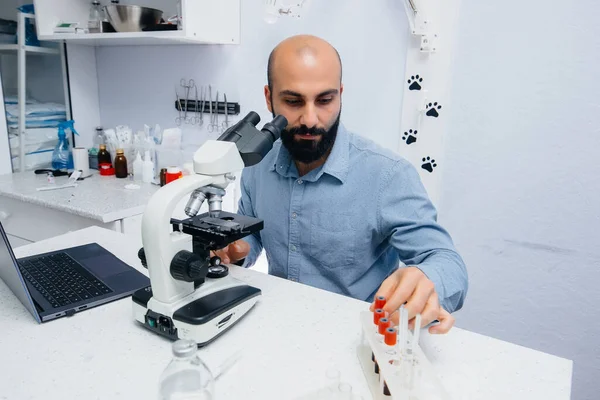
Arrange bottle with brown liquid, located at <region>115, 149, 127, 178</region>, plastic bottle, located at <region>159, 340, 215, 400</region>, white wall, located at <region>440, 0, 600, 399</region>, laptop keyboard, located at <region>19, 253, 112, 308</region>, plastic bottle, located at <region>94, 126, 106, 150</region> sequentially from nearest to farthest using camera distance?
plastic bottle, located at <region>159, 340, 215, 400</region>, laptop keyboard, located at <region>19, 253, 112, 308</region>, white wall, located at <region>440, 0, 600, 399</region>, bottle with brown liquid, located at <region>115, 149, 127, 178</region>, plastic bottle, located at <region>94, 126, 106, 150</region>

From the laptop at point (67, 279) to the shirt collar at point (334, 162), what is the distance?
Result: 0.52 m

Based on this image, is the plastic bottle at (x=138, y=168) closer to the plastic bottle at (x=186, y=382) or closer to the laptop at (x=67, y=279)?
the laptop at (x=67, y=279)

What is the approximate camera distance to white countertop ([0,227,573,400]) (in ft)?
2.33

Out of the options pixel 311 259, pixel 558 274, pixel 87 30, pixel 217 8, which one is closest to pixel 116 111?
pixel 87 30

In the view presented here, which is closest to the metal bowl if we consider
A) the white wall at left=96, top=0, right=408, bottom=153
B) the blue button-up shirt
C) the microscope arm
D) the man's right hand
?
the white wall at left=96, top=0, right=408, bottom=153

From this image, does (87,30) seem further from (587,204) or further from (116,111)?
(587,204)

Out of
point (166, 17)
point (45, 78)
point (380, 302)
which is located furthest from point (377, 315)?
point (45, 78)

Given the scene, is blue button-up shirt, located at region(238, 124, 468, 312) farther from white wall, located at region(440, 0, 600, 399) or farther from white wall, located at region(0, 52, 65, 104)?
white wall, located at region(0, 52, 65, 104)

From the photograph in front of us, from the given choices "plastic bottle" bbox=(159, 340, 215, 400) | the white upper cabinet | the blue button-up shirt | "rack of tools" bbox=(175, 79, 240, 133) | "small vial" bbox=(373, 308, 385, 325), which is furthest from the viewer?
"rack of tools" bbox=(175, 79, 240, 133)

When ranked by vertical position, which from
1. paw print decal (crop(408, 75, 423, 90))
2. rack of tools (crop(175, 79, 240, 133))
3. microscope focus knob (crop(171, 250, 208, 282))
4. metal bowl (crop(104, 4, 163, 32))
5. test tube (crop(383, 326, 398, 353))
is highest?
metal bowl (crop(104, 4, 163, 32))

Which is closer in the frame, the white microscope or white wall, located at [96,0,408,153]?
the white microscope

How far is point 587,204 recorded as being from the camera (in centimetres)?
157

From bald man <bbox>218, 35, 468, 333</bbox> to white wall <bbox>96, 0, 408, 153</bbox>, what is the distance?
2.15 feet

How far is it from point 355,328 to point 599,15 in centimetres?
138
